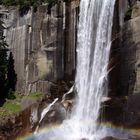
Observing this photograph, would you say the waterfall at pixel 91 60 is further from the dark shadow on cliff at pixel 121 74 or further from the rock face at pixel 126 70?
the rock face at pixel 126 70

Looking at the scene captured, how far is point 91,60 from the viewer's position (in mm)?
37906

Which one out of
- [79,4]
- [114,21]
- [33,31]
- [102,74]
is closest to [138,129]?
[102,74]

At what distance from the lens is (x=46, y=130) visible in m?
36.7

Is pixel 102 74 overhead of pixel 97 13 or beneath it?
beneath

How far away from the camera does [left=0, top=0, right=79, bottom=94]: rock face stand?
134 feet

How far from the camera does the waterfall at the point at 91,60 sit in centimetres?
3556

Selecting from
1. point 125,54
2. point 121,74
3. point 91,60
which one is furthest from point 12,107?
point 125,54

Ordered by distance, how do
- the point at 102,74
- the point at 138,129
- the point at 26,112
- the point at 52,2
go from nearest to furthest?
the point at 138,129, the point at 102,74, the point at 26,112, the point at 52,2

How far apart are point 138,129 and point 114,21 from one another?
28.0 feet

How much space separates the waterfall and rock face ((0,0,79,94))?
1.67 meters

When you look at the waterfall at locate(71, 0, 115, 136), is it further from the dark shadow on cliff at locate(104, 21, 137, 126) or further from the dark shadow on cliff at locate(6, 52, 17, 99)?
the dark shadow on cliff at locate(6, 52, 17, 99)

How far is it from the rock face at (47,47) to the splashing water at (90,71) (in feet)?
5.64

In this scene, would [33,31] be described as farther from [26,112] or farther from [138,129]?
[138,129]

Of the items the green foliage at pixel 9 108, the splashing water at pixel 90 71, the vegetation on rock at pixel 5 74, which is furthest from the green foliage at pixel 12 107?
the splashing water at pixel 90 71
